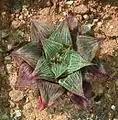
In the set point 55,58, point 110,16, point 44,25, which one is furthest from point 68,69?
point 110,16

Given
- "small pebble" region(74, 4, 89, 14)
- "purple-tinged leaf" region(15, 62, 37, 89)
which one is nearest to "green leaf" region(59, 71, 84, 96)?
"purple-tinged leaf" region(15, 62, 37, 89)

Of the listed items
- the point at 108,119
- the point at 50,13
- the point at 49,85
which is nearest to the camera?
the point at 49,85

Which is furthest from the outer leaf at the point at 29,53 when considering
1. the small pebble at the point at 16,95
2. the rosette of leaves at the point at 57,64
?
the small pebble at the point at 16,95

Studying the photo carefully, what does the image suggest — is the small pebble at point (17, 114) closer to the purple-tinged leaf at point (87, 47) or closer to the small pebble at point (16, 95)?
the small pebble at point (16, 95)

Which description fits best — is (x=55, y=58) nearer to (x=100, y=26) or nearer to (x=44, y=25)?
(x=44, y=25)

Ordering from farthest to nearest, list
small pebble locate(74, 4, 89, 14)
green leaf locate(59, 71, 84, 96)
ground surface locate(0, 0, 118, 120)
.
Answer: small pebble locate(74, 4, 89, 14)
ground surface locate(0, 0, 118, 120)
green leaf locate(59, 71, 84, 96)

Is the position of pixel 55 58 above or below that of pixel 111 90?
above

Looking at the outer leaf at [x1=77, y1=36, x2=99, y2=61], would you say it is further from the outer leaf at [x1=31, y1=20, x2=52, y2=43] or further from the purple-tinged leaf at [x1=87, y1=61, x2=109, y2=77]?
the outer leaf at [x1=31, y1=20, x2=52, y2=43]
